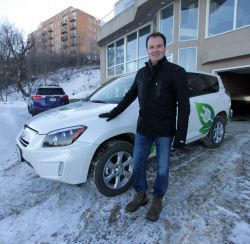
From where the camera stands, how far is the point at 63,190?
3.18 meters

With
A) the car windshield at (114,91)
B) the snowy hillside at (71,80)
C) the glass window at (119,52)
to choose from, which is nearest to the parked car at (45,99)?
the car windshield at (114,91)

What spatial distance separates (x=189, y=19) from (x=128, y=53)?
5.68 meters

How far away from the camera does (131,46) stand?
15500mm

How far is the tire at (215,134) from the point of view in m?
4.76

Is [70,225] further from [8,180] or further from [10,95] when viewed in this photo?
[10,95]

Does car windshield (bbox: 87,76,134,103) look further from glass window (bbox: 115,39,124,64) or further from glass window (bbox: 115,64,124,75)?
glass window (bbox: 115,39,124,64)

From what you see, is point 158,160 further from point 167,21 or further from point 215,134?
point 167,21

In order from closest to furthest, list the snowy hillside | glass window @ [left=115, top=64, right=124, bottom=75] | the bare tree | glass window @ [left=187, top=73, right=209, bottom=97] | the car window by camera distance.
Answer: glass window @ [left=187, top=73, right=209, bottom=97] < the car window < glass window @ [left=115, top=64, right=124, bottom=75] < the bare tree < the snowy hillside

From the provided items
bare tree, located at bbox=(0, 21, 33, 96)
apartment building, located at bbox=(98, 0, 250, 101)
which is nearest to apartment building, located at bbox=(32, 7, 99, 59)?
bare tree, located at bbox=(0, 21, 33, 96)

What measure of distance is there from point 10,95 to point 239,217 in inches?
1479

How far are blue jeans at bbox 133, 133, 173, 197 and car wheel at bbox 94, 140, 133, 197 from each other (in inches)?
13.7

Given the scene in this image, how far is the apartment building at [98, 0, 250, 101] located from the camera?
8.95m

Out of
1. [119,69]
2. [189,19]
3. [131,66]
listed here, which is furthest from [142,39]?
[189,19]

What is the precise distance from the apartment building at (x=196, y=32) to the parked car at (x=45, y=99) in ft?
19.7
